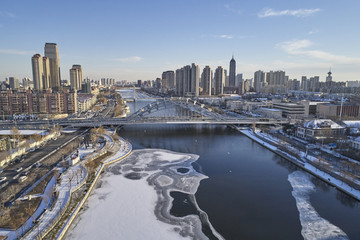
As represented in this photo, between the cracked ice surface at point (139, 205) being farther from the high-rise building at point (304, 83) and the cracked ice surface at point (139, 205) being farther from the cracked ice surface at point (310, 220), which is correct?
Result: the high-rise building at point (304, 83)

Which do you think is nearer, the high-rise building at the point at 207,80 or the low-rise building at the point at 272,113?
the low-rise building at the point at 272,113

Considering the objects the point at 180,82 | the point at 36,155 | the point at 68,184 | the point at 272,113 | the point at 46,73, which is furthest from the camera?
the point at 180,82

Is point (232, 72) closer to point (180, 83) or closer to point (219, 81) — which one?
point (219, 81)

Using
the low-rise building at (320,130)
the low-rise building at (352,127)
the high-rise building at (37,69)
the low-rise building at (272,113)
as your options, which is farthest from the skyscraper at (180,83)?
the low-rise building at (320,130)

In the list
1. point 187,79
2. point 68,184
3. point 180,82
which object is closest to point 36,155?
point 68,184

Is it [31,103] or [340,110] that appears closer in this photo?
[340,110]

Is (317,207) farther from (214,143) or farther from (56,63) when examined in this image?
(56,63)

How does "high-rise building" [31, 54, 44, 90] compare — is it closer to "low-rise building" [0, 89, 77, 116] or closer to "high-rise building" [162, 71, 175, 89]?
"low-rise building" [0, 89, 77, 116]
